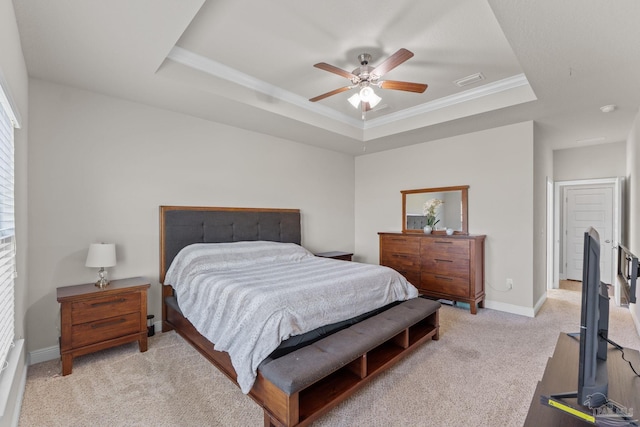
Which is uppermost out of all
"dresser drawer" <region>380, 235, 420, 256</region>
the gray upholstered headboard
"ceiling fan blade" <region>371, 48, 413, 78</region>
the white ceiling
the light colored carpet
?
the white ceiling

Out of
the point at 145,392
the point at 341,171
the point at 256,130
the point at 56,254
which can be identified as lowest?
the point at 145,392

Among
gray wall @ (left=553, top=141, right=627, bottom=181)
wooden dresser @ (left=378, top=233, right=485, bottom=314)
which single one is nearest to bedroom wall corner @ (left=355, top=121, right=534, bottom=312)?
wooden dresser @ (left=378, top=233, right=485, bottom=314)

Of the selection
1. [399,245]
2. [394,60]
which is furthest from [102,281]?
[399,245]

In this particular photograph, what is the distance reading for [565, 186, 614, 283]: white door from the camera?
526 cm

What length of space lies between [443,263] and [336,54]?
2.98 metres

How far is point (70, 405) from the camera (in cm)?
202

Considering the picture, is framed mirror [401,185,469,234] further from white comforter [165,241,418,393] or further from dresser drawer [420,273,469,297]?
white comforter [165,241,418,393]

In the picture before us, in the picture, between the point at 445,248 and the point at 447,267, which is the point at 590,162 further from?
the point at 447,267

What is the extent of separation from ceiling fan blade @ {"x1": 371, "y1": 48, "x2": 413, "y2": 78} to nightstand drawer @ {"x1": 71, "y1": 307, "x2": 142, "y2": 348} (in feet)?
9.84

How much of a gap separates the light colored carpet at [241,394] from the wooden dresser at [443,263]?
899 millimetres

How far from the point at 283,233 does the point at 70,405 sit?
2.82 metres

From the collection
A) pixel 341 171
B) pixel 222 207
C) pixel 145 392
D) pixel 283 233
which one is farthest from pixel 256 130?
pixel 145 392

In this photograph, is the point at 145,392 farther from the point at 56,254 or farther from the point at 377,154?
the point at 377,154

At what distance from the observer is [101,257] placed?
2668 mm
